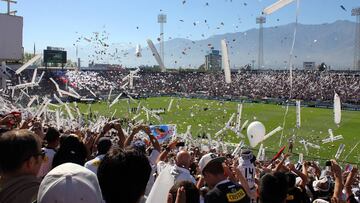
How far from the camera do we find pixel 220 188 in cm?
368

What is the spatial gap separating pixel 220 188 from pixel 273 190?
460mm

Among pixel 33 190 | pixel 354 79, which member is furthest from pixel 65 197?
pixel 354 79

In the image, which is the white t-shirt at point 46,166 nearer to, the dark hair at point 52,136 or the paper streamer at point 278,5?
the dark hair at point 52,136

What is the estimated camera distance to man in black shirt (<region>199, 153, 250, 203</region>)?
362 centimetres

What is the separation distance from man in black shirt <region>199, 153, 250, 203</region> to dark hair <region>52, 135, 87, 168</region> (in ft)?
4.62

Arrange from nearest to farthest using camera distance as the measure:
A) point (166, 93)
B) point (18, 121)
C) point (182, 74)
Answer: point (18, 121)
point (166, 93)
point (182, 74)

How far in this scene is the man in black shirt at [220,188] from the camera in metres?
3.62

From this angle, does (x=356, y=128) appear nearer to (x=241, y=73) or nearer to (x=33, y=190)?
(x=33, y=190)

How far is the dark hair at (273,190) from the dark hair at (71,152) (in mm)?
1966

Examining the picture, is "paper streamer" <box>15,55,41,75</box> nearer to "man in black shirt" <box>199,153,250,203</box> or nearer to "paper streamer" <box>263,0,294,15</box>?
"paper streamer" <box>263,0,294,15</box>

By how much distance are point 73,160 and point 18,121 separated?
16.6 ft

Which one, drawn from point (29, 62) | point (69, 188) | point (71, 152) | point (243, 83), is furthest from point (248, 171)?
point (243, 83)

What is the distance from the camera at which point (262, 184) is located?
362 centimetres

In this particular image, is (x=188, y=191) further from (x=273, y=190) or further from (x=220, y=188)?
(x=273, y=190)
